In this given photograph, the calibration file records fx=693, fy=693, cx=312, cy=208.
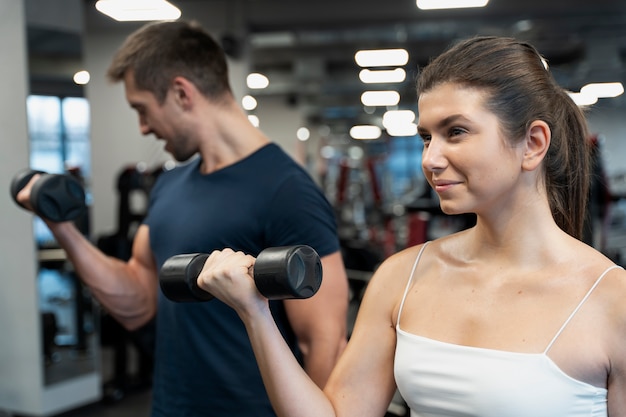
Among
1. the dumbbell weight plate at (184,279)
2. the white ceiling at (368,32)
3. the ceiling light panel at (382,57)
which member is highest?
the white ceiling at (368,32)

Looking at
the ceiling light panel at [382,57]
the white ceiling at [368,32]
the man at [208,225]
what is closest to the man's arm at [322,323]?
the man at [208,225]

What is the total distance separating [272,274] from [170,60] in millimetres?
988

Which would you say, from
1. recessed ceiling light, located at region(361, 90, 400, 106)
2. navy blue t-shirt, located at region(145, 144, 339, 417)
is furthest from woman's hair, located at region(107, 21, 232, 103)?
recessed ceiling light, located at region(361, 90, 400, 106)

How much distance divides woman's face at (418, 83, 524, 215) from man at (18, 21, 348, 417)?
525 mm

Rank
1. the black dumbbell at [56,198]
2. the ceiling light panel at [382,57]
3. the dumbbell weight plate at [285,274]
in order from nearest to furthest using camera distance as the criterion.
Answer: the dumbbell weight plate at [285,274]
the black dumbbell at [56,198]
the ceiling light panel at [382,57]

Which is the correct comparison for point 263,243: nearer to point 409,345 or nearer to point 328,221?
point 328,221

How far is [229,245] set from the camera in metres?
1.62

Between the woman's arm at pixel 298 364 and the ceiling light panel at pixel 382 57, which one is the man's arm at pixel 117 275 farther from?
the ceiling light panel at pixel 382 57

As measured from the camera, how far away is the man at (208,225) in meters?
1.61

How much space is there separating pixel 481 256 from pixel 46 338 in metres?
3.61

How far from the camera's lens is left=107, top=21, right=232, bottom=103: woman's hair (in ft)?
5.96

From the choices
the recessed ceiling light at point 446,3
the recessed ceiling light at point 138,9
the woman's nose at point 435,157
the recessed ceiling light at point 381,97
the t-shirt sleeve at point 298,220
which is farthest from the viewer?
the recessed ceiling light at point 381,97

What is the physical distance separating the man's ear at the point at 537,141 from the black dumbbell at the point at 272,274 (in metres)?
0.40

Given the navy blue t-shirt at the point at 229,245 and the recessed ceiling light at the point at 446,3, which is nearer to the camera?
the navy blue t-shirt at the point at 229,245
